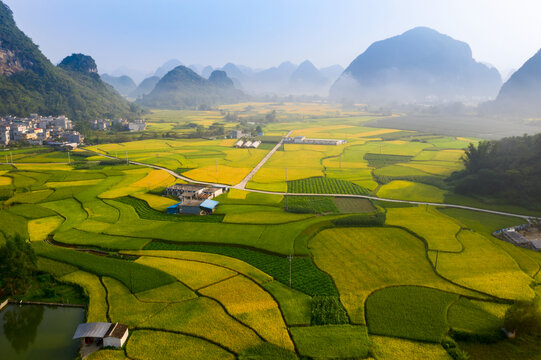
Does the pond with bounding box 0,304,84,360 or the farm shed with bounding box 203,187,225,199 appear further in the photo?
the farm shed with bounding box 203,187,225,199

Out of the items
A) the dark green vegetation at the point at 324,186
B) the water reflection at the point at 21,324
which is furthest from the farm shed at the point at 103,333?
the dark green vegetation at the point at 324,186

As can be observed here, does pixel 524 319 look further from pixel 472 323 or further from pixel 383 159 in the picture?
pixel 383 159

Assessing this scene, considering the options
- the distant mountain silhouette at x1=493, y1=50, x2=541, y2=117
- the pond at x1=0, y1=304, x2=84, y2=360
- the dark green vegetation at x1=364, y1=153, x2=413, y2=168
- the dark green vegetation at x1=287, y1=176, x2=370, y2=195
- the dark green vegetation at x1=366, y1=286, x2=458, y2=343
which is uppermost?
the distant mountain silhouette at x1=493, y1=50, x2=541, y2=117

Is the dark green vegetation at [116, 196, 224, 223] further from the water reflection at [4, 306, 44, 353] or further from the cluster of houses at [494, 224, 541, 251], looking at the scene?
the cluster of houses at [494, 224, 541, 251]

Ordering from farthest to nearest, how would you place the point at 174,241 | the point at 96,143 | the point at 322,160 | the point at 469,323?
1. the point at 96,143
2. the point at 322,160
3. the point at 174,241
4. the point at 469,323

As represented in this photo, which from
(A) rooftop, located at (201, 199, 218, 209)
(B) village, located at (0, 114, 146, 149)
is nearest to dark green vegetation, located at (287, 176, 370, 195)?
(A) rooftop, located at (201, 199, 218, 209)

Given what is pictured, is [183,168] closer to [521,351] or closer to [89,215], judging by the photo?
[89,215]

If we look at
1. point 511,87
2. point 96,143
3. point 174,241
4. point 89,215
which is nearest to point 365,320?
point 174,241
